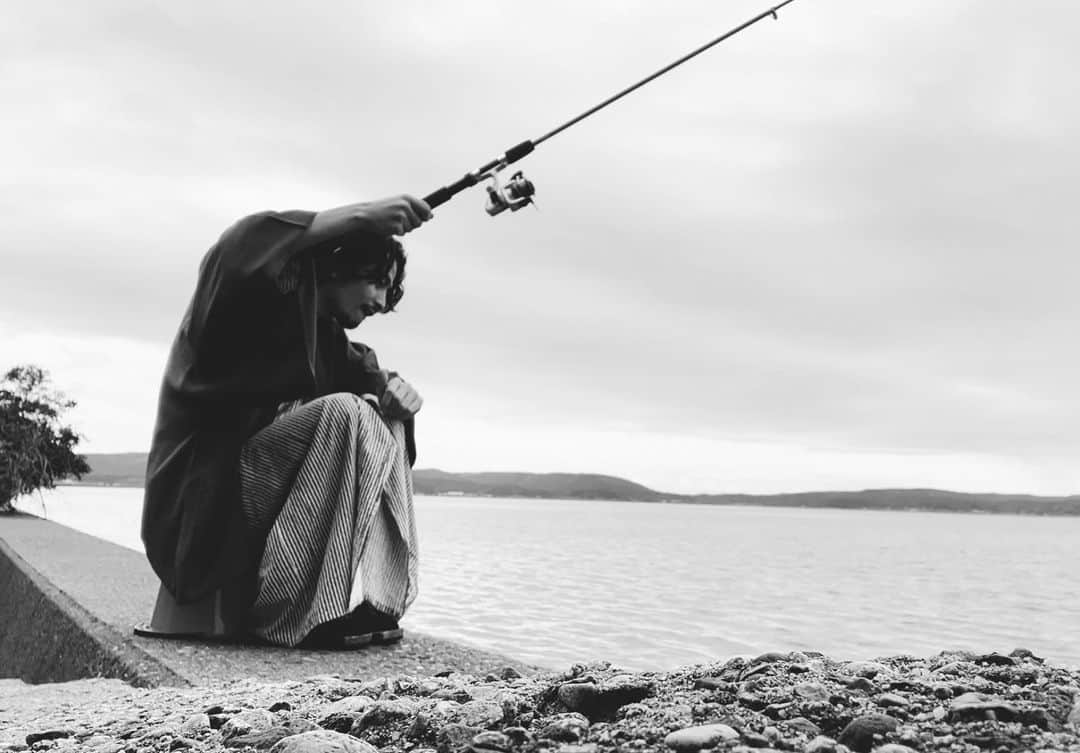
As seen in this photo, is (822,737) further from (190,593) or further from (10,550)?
(10,550)

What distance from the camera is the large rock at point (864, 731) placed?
1.52 m

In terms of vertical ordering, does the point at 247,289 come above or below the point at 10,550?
above

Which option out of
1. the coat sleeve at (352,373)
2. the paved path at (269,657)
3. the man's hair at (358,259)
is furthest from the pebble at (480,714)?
the coat sleeve at (352,373)

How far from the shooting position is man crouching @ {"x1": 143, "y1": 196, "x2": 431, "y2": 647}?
10.5 feet

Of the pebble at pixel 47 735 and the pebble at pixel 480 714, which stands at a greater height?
the pebble at pixel 480 714

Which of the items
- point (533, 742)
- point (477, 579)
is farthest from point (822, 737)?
point (477, 579)

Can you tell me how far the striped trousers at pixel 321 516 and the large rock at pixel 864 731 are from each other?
204cm

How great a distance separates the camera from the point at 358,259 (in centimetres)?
346

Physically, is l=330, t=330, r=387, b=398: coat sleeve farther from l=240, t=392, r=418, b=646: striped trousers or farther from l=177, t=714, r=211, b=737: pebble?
l=177, t=714, r=211, b=737: pebble

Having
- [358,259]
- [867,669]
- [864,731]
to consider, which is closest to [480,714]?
[864,731]

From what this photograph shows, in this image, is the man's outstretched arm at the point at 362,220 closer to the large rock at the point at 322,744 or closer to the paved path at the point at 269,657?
the paved path at the point at 269,657

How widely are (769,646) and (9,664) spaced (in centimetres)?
534

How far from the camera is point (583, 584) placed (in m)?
12.8

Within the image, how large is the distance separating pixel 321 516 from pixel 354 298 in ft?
2.60
